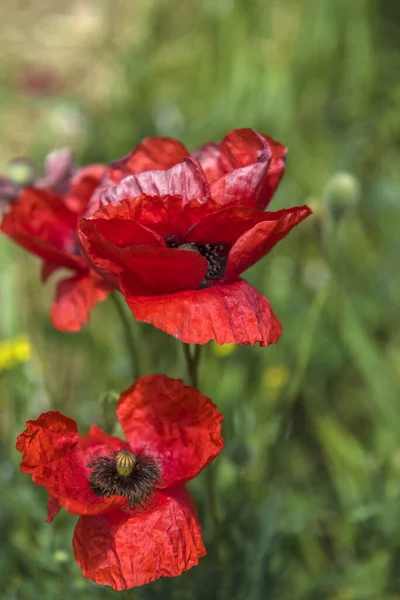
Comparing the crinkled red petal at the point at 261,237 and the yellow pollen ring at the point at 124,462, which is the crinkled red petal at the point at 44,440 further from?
the crinkled red petal at the point at 261,237

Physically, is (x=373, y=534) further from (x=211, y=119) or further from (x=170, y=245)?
(x=211, y=119)

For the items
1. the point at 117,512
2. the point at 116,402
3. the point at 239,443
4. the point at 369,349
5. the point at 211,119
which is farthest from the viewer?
the point at 211,119

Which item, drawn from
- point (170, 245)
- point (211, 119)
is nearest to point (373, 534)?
point (170, 245)

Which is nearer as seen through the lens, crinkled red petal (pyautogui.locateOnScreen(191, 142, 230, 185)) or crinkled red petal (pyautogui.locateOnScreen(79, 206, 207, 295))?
crinkled red petal (pyautogui.locateOnScreen(79, 206, 207, 295))

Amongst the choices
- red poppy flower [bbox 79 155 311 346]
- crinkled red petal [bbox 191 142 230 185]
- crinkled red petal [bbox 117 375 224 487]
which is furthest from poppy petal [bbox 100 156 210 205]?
crinkled red petal [bbox 117 375 224 487]

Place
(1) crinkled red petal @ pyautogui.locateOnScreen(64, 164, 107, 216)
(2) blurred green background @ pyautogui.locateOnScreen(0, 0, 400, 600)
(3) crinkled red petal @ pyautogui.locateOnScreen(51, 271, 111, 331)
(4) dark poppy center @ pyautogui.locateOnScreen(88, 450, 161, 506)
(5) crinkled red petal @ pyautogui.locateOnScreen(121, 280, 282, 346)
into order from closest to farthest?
1. (5) crinkled red petal @ pyautogui.locateOnScreen(121, 280, 282, 346)
2. (4) dark poppy center @ pyautogui.locateOnScreen(88, 450, 161, 506)
3. (3) crinkled red petal @ pyautogui.locateOnScreen(51, 271, 111, 331)
4. (1) crinkled red petal @ pyautogui.locateOnScreen(64, 164, 107, 216)
5. (2) blurred green background @ pyautogui.locateOnScreen(0, 0, 400, 600)

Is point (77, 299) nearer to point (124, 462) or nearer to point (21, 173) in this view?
point (124, 462)

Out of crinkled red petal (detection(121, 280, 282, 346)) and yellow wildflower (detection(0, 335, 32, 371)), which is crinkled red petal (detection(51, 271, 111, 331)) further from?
yellow wildflower (detection(0, 335, 32, 371))
